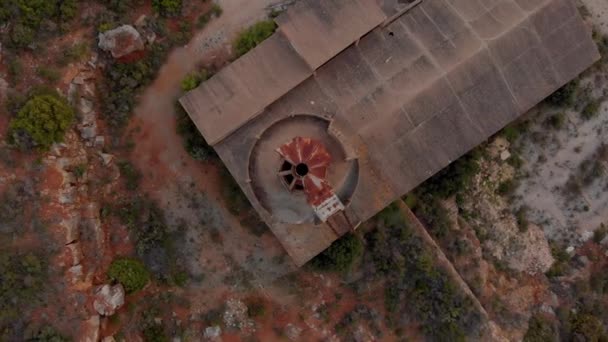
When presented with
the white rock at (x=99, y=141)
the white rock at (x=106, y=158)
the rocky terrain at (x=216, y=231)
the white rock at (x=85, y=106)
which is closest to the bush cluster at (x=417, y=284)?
the rocky terrain at (x=216, y=231)

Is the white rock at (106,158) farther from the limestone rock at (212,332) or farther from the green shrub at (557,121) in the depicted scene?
the green shrub at (557,121)

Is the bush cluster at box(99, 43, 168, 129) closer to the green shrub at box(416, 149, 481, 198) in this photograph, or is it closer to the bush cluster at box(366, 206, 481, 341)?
the bush cluster at box(366, 206, 481, 341)

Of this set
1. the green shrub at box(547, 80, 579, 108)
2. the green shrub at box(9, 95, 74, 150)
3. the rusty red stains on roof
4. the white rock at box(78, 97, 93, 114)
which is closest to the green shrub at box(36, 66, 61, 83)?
the green shrub at box(9, 95, 74, 150)

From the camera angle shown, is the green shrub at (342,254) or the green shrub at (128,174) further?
the green shrub at (128,174)

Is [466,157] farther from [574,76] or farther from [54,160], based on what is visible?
[54,160]

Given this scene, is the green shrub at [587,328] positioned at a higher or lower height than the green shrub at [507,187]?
lower

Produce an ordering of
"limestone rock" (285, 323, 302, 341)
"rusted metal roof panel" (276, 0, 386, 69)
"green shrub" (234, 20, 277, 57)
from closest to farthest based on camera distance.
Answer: "rusted metal roof panel" (276, 0, 386, 69), "green shrub" (234, 20, 277, 57), "limestone rock" (285, 323, 302, 341)

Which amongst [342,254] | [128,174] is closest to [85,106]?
[128,174]

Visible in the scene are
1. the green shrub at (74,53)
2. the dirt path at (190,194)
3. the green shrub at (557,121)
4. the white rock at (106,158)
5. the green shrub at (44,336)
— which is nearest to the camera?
the green shrub at (44,336)
